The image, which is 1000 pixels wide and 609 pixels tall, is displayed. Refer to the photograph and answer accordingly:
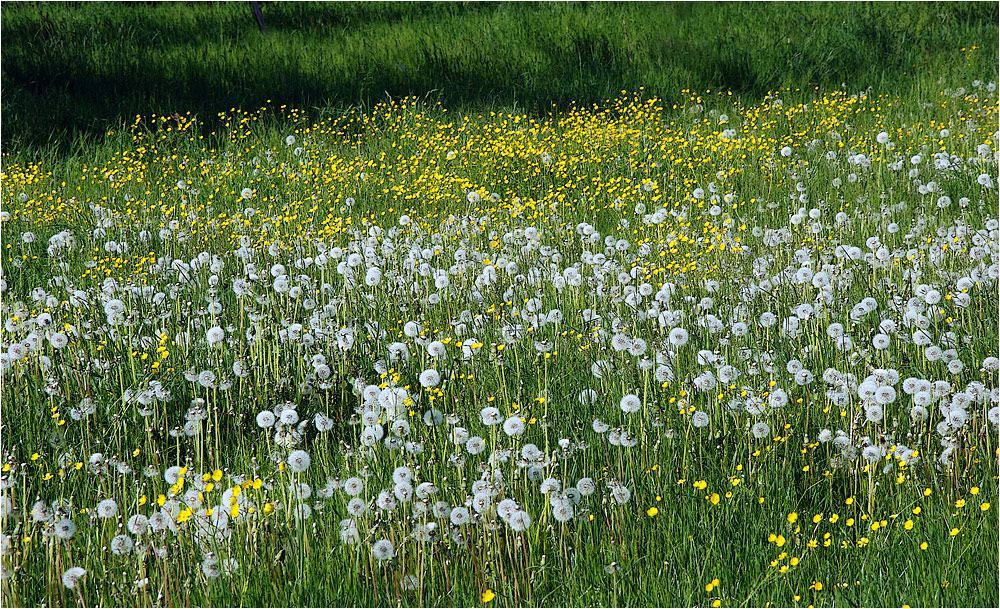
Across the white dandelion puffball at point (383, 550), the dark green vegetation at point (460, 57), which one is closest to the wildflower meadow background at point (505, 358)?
A: the white dandelion puffball at point (383, 550)

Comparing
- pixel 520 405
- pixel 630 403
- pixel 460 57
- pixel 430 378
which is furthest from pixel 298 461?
pixel 460 57

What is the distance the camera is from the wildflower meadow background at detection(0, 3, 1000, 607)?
6.94ft

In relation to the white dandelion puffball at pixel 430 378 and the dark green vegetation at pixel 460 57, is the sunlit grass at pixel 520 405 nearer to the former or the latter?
the white dandelion puffball at pixel 430 378

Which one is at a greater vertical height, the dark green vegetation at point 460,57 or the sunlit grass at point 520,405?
the dark green vegetation at point 460,57

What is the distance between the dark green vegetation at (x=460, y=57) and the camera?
9281mm

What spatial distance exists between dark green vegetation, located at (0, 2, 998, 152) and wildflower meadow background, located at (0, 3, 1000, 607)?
0.67 meters

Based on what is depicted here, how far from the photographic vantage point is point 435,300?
3.75 m

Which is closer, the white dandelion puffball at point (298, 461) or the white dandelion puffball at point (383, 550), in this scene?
the white dandelion puffball at point (383, 550)

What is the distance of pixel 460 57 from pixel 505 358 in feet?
25.4

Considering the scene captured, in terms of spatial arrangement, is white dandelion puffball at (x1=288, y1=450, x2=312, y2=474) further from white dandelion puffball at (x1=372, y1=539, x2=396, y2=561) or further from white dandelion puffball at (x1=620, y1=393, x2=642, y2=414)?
white dandelion puffball at (x1=620, y1=393, x2=642, y2=414)

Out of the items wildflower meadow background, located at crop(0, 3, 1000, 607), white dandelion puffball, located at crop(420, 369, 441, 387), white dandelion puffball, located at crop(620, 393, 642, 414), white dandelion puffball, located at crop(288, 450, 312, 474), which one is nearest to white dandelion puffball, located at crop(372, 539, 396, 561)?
wildflower meadow background, located at crop(0, 3, 1000, 607)

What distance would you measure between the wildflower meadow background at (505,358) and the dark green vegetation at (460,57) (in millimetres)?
665

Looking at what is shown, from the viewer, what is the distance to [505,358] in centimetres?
320

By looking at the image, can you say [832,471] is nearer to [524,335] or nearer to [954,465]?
[954,465]
